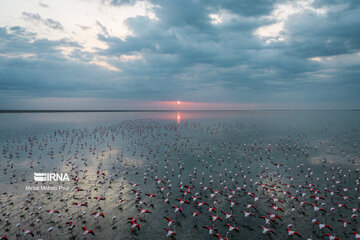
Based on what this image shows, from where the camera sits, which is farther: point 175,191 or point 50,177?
point 50,177

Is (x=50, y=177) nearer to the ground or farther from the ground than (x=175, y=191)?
farther from the ground

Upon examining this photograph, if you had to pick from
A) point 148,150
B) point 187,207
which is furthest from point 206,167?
point 148,150

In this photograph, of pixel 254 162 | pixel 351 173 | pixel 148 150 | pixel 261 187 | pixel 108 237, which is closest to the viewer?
pixel 108 237

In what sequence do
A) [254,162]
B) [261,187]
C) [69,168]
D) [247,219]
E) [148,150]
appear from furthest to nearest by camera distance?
[148,150] → [254,162] → [69,168] → [261,187] → [247,219]

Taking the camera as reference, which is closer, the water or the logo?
the water

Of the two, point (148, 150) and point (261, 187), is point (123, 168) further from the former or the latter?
point (261, 187)

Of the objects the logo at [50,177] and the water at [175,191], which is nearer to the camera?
the water at [175,191]

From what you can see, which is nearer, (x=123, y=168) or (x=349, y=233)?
(x=349, y=233)
